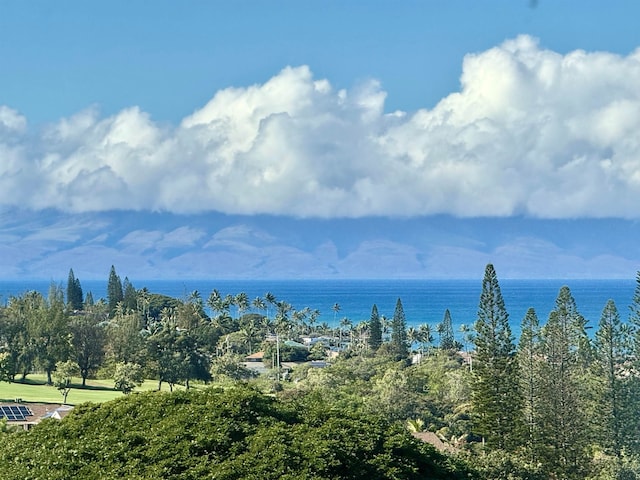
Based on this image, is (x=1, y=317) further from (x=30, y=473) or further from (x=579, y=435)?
(x=30, y=473)

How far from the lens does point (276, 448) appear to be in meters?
11.8

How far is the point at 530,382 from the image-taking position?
3428 centimetres

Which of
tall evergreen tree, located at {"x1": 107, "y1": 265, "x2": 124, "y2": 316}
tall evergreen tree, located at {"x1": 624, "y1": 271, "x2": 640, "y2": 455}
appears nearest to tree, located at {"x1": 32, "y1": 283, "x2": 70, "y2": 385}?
tall evergreen tree, located at {"x1": 107, "y1": 265, "x2": 124, "y2": 316}

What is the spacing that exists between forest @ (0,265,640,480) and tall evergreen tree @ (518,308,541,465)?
0.06m

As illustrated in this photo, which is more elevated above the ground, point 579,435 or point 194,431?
point 194,431

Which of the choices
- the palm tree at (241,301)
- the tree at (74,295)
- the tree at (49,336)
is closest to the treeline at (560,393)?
the tree at (49,336)

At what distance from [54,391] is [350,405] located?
2844 centimetres

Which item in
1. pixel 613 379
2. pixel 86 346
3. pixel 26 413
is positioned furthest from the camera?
pixel 86 346

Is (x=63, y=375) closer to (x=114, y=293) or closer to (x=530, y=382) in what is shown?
(x=530, y=382)

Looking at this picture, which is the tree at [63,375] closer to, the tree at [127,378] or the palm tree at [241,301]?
the tree at [127,378]

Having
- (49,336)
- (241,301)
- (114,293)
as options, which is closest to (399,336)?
(49,336)

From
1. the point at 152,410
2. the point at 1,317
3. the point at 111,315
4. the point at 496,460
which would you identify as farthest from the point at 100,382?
the point at 152,410

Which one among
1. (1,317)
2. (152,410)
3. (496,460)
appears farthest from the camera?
(1,317)

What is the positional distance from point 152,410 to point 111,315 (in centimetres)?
9164
